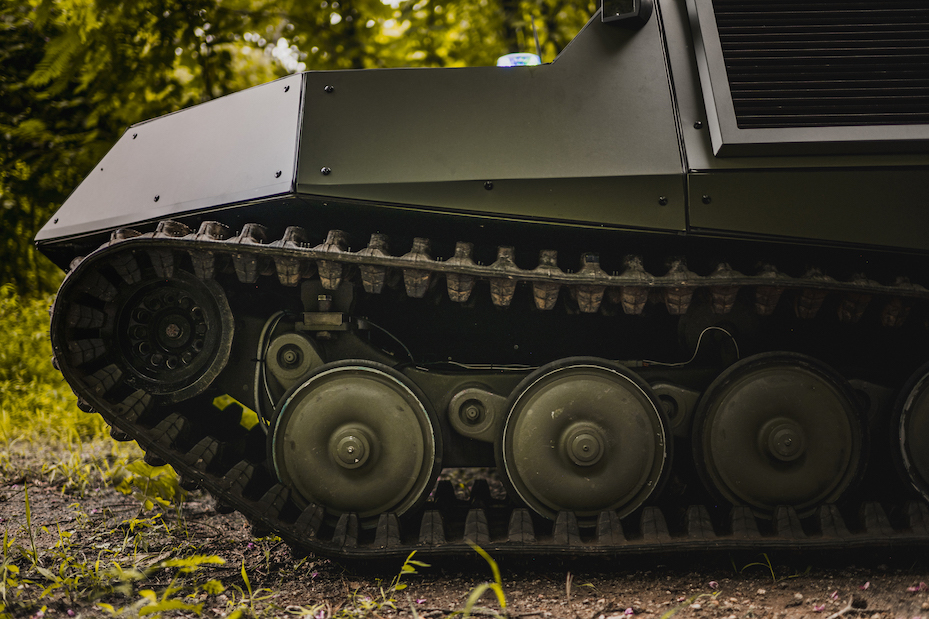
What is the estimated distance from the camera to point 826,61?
2381 mm

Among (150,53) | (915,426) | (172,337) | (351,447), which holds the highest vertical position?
(150,53)

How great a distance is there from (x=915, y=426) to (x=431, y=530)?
6.28ft

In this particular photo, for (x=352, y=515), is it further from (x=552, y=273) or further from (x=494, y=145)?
(x=494, y=145)

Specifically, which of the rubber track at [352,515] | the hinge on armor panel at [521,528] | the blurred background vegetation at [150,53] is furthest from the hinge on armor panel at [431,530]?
the blurred background vegetation at [150,53]

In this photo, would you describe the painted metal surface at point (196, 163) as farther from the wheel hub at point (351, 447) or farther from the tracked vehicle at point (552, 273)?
the wheel hub at point (351, 447)

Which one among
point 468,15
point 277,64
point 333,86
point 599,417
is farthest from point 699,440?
point 277,64

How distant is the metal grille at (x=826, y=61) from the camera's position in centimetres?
233

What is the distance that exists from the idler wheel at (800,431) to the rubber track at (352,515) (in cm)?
8

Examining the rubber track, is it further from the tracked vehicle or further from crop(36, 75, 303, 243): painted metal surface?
crop(36, 75, 303, 243): painted metal surface

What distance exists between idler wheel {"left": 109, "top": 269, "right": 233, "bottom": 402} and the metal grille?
6.82ft

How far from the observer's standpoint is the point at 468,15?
19.0 ft

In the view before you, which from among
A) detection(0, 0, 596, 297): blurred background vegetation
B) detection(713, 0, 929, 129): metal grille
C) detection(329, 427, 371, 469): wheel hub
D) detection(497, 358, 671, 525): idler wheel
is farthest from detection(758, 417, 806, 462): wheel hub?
detection(0, 0, 596, 297): blurred background vegetation

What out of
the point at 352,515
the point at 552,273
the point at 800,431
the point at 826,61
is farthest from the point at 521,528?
the point at 826,61

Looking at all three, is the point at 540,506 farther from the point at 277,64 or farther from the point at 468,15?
the point at 277,64
